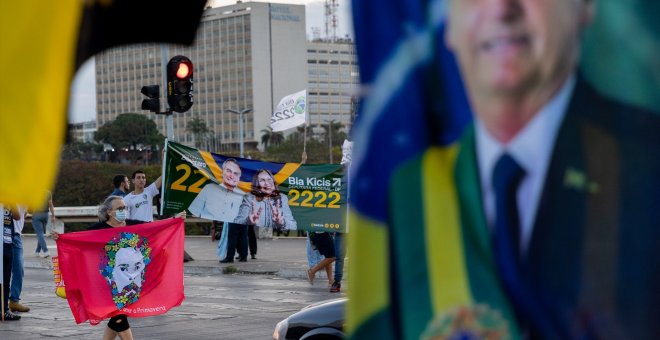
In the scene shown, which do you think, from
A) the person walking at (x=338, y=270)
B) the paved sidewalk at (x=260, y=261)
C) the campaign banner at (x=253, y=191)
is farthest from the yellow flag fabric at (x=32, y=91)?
the paved sidewalk at (x=260, y=261)

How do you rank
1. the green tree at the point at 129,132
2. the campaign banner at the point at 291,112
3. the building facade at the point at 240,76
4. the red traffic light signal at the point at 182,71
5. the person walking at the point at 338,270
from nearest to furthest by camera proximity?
the person walking at the point at 338,270 < the red traffic light signal at the point at 182,71 < the campaign banner at the point at 291,112 < the green tree at the point at 129,132 < the building facade at the point at 240,76

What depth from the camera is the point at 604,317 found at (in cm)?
279

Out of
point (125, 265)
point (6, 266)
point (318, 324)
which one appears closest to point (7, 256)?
point (6, 266)

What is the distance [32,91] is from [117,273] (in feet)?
28.4

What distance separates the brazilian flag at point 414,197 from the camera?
9.79 ft

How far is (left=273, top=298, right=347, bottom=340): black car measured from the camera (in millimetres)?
8812

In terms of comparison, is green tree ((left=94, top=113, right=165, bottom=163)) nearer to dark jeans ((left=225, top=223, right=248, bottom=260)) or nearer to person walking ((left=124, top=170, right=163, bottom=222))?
dark jeans ((left=225, top=223, right=248, bottom=260))

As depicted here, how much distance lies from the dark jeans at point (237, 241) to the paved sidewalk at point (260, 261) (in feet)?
0.75

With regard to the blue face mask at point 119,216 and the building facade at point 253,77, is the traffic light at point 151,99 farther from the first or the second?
the building facade at point 253,77

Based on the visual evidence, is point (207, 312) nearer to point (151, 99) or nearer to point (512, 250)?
point (151, 99)

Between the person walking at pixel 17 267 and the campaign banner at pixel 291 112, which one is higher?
the campaign banner at pixel 291 112

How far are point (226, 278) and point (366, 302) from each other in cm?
1842

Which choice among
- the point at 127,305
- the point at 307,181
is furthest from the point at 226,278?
the point at 127,305

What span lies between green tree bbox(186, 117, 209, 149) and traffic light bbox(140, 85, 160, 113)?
119 metres
